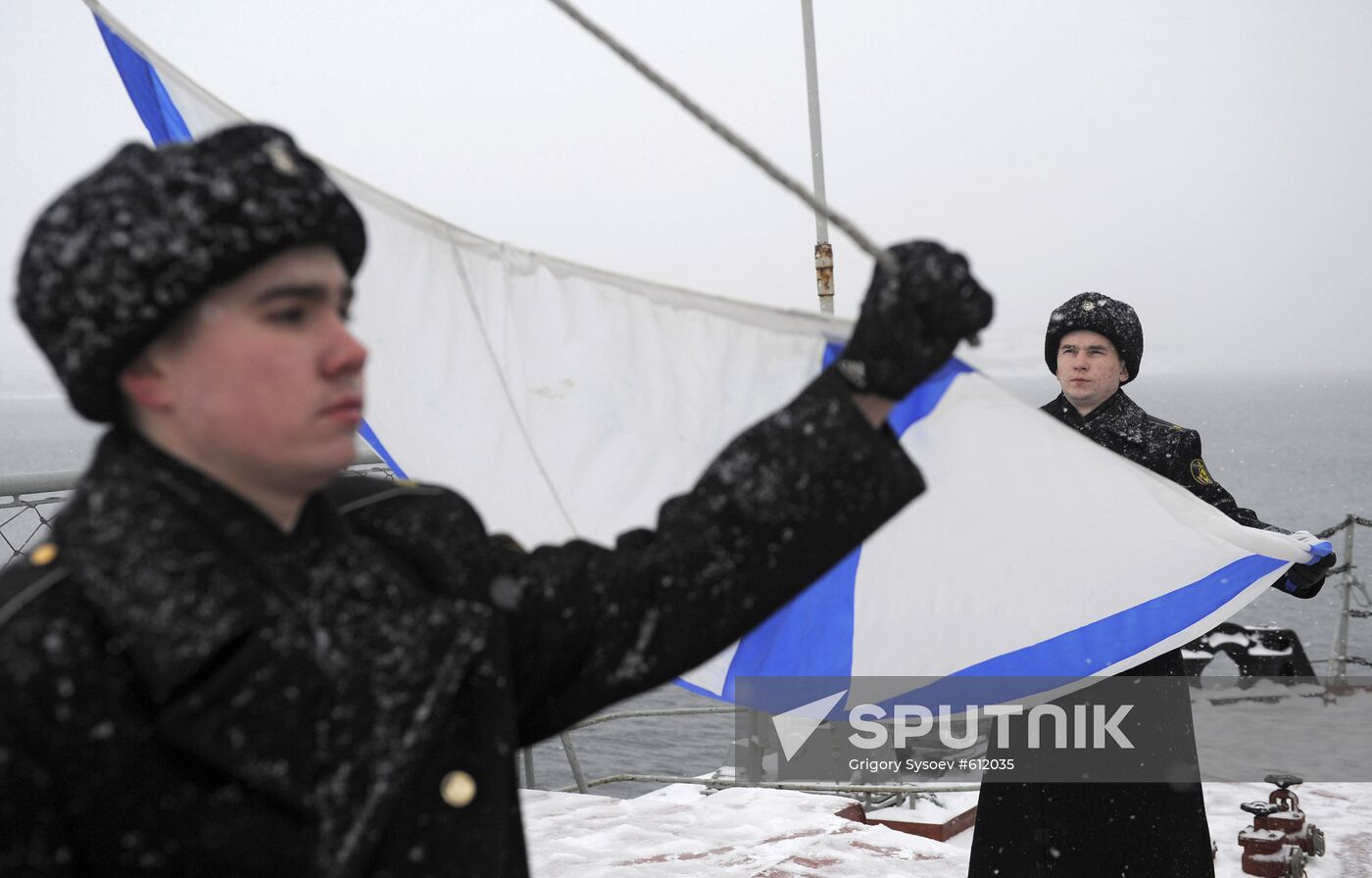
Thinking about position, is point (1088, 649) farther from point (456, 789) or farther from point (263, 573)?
point (263, 573)

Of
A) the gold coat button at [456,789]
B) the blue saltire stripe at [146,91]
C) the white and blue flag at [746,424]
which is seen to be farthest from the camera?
the blue saltire stripe at [146,91]

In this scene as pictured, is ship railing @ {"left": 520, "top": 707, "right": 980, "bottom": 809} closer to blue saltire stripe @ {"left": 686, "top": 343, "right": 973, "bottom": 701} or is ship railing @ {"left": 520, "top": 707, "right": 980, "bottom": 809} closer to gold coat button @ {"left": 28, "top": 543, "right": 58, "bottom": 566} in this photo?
blue saltire stripe @ {"left": 686, "top": 343, "right": 973, "bottom": 701}

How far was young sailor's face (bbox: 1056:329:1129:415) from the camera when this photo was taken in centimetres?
351

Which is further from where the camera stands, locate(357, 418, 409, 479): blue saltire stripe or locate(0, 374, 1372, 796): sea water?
locate(0, 374, 1372, 796): sea water

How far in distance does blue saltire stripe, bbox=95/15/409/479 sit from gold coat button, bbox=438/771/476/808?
9.74 feet

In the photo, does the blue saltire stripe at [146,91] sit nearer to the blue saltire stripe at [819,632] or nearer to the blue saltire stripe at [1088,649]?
the blue saltire stripe at [819,632]

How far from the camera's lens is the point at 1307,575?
3.07 metres

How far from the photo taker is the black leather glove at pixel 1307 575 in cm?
305

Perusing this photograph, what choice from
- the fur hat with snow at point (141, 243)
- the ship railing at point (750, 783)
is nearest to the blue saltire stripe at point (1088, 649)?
the ship railing at point (750, 783)

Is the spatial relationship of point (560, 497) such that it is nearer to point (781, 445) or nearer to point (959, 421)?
point (959, 421)

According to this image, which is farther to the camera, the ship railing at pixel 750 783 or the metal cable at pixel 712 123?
the ship railing at pixel 750 783

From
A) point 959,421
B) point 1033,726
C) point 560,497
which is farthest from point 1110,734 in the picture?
point 560,497

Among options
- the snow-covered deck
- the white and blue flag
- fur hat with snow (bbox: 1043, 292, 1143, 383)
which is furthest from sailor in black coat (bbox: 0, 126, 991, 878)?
the snow-covered deck

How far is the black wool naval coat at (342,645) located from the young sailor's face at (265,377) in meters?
0.05
